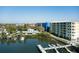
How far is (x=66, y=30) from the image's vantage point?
153 inches

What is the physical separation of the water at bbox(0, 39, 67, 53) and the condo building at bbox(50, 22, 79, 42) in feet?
0.74

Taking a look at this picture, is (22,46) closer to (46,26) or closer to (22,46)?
(22,46)

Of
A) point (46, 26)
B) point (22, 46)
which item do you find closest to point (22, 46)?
point (22, 46)

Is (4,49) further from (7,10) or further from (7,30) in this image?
(7,10)

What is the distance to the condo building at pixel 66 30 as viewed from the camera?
389 centimetres

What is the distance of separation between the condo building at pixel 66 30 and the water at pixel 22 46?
0.23 m

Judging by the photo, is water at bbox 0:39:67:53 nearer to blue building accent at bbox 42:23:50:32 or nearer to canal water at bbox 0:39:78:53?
canal water at bbox 0:39:78:53

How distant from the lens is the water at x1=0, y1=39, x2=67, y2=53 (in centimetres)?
387

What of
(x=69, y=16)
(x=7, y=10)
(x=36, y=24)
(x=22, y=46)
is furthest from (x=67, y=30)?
(x=7, y=10)

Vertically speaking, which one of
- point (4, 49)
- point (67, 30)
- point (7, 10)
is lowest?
point (4, 49)

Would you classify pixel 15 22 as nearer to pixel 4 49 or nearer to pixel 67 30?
pixel 4 49
